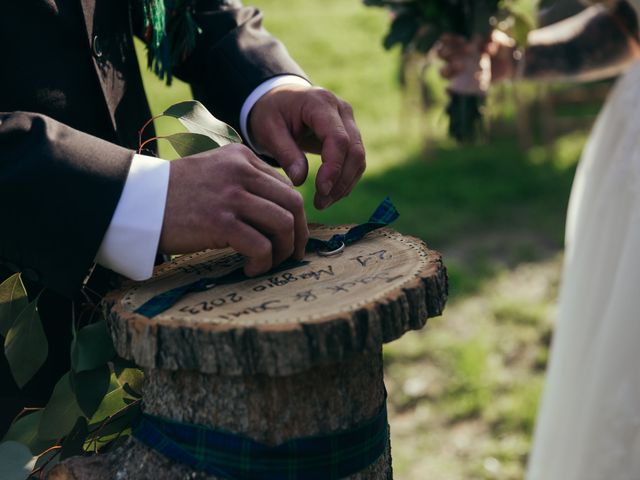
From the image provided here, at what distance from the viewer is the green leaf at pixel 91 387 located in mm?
1387

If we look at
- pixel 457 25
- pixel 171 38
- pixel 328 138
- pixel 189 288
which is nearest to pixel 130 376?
pixel 189 288

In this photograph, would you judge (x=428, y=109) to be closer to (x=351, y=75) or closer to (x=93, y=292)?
(x=351, y=75)

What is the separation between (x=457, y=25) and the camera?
9.80 ft

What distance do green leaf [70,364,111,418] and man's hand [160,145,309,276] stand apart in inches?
10.9

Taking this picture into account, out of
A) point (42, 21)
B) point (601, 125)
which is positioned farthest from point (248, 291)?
point (601, 125)

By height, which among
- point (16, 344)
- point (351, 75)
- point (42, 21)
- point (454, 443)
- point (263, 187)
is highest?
point (42, 21)

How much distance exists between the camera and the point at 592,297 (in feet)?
7.86

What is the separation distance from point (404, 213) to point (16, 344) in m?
4.57

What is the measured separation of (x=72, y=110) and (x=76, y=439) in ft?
1.76

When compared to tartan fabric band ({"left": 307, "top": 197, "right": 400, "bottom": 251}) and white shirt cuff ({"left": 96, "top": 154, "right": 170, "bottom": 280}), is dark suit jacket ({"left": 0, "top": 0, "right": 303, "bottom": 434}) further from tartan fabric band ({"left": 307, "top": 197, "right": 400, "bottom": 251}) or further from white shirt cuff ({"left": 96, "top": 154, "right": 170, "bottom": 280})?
tartan fabric band ({"left": 307, "top": 197, "right": 400, "bottom": 251})

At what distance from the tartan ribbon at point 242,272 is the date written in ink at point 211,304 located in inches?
1.3

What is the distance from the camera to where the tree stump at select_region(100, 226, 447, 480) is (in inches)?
44.6

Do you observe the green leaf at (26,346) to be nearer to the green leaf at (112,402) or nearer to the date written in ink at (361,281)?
the green leaf at (112,402)

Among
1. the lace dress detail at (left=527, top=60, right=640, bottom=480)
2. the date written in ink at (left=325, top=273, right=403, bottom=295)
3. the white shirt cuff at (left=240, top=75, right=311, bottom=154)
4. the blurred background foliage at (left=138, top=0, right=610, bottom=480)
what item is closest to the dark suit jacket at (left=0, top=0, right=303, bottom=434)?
the white shirt cuff at (left=240, top=75, right=311, bottom=154)
